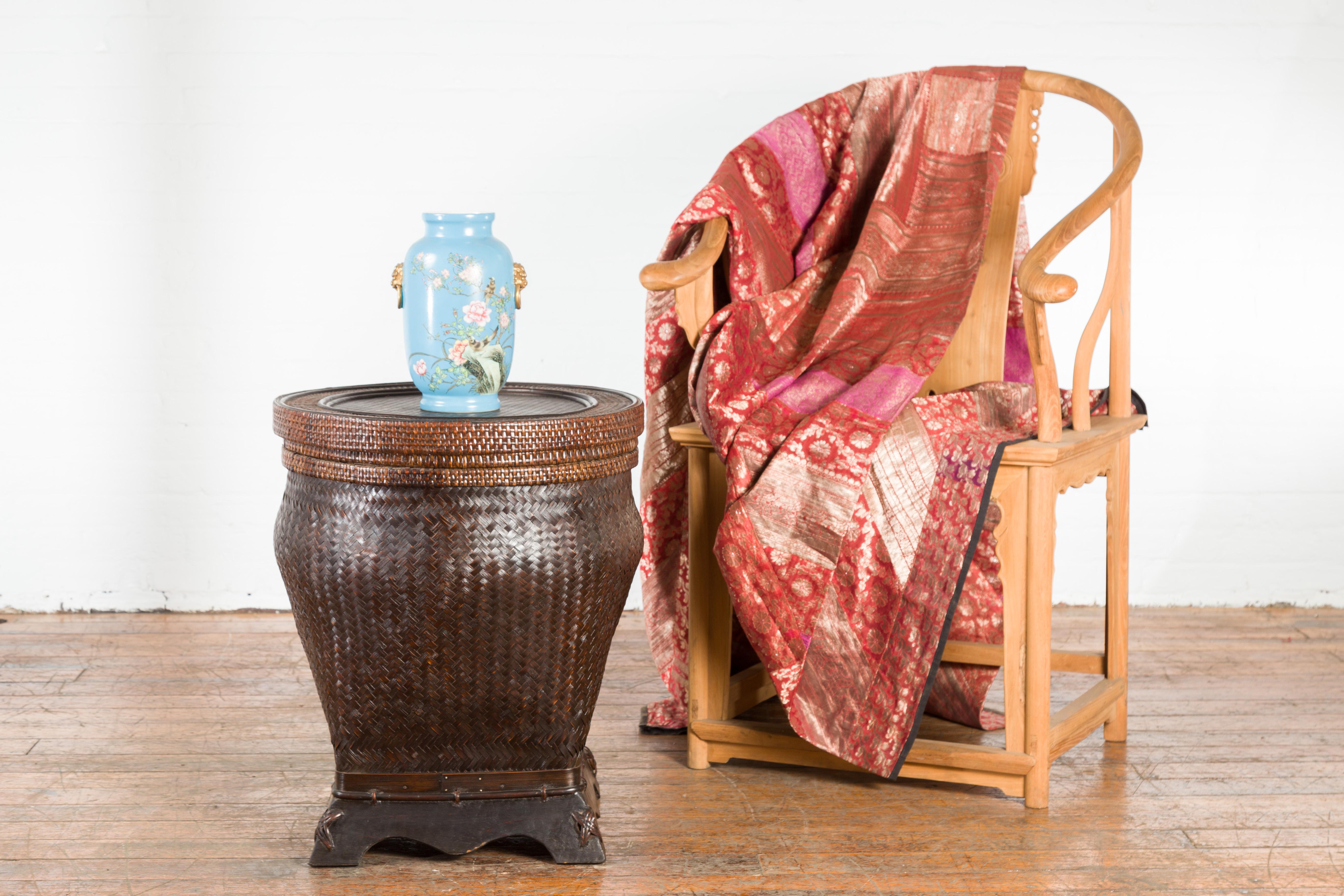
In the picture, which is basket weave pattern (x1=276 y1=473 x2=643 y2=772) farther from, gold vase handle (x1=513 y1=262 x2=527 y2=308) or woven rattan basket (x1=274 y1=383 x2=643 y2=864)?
gold vase handle (x1=513 y1=262 x2=527 y2=308)

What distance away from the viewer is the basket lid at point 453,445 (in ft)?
6.21

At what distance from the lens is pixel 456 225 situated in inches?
78.9

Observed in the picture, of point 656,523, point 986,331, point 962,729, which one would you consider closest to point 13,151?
point 656,523

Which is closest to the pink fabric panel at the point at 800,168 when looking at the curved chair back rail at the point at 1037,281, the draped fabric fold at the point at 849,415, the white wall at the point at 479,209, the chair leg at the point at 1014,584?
A: the draped fabric fold at the point at 849,415

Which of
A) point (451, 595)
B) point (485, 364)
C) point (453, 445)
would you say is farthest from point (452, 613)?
point (485, 364)

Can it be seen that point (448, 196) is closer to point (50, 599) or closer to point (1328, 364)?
point (50, 599)

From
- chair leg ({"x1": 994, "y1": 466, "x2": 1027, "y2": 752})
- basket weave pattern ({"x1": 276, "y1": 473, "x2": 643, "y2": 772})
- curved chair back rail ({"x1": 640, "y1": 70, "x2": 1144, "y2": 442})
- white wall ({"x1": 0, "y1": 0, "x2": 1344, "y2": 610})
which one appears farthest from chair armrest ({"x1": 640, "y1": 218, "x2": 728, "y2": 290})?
white wall ({"x1": 0, "y1": 0, "x2": 1344, "y2": 610})

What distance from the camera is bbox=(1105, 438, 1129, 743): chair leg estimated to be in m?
2.55

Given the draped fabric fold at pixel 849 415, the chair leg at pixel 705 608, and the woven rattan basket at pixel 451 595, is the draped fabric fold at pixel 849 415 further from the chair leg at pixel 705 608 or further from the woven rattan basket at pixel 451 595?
the woven rattan basket at pixel 451 595

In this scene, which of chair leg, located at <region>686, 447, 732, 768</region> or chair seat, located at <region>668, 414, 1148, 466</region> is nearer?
chair seat, located at <region>668, 414, 1148, 466</region>

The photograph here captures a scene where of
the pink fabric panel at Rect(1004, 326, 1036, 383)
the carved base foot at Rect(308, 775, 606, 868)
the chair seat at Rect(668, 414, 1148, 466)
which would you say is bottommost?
the carved base foot at Rect(308, 775, 606, 868)

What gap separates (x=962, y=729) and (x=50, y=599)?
7.90 ft

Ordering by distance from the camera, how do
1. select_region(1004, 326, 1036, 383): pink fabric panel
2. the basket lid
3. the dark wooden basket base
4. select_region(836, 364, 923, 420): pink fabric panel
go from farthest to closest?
select_region(1004, 326, 1036, 383): pink fabric panel
select_region(836, 364, 923, 420): pink fabric panel
the dark wooden basket base
the basket lid

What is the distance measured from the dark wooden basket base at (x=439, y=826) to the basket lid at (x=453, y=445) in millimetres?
463
